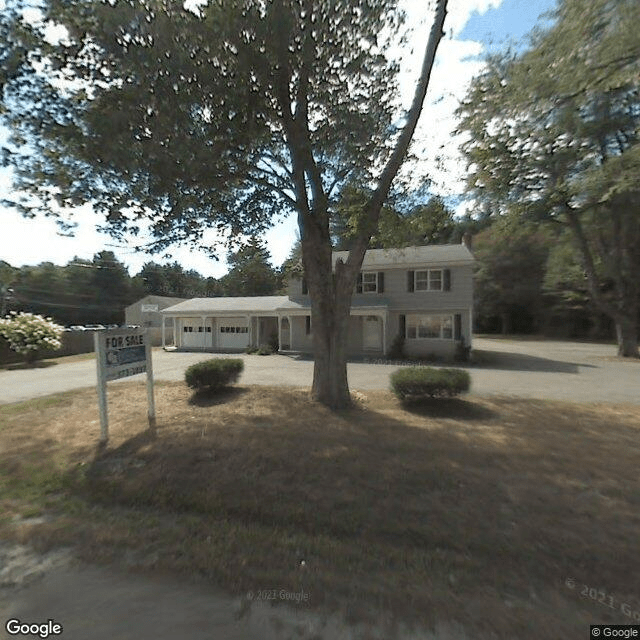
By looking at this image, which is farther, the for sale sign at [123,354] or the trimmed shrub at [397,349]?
the trimmed shrub at [397,349]

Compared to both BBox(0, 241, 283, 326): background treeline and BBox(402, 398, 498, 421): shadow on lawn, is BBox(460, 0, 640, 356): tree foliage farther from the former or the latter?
BBox(0, 241, 283, 326): background treeline

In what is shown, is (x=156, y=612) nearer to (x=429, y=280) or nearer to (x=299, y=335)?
(x=429, y=280)

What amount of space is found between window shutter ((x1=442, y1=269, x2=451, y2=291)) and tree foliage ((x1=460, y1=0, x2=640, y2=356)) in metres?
3.40

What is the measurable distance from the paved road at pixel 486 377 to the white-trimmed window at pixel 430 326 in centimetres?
208

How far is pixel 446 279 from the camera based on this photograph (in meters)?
19.4

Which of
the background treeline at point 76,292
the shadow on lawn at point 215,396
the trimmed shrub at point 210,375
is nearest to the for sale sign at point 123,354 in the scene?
the shadow on lawn at point 215,396

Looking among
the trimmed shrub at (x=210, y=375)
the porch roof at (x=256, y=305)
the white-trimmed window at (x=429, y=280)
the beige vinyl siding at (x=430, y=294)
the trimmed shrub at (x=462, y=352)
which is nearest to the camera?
the trimmed shrub at (x=210, y=375)

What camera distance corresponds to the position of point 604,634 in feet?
7.50

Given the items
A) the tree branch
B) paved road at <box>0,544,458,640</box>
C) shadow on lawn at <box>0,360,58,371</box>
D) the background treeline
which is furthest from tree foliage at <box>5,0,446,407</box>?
the background treeline

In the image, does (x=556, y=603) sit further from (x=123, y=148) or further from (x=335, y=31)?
(x=335, y=31)

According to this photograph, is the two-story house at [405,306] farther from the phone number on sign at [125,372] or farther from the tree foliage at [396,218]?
the phone number on sign at [125,372]

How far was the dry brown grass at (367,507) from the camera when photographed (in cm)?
267

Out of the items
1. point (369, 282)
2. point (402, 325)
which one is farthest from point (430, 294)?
point (369, 282)

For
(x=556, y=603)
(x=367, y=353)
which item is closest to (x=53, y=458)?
(x=556, y=603)
